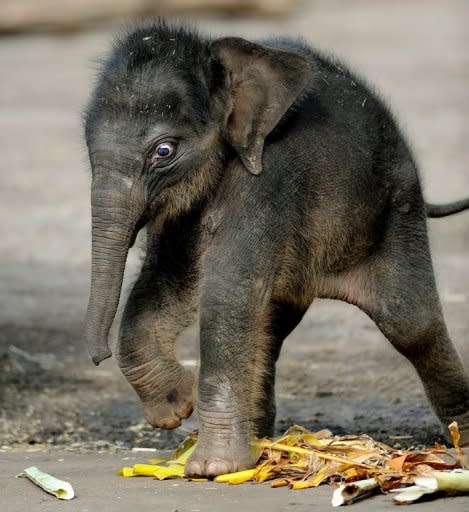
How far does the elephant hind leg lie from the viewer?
6805 millimetres

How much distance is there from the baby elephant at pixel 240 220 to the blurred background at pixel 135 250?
77 cm

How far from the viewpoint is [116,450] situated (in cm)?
717

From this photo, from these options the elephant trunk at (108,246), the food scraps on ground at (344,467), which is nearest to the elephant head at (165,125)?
the elephant trunk at (108,246)

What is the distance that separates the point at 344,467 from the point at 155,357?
108 centimetres

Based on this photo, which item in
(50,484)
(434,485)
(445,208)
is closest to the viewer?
(434,485)

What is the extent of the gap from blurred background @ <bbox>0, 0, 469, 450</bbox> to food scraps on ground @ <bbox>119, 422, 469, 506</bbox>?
126cm

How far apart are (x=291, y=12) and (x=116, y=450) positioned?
2093 cm

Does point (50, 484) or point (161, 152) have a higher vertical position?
point (161, 152)

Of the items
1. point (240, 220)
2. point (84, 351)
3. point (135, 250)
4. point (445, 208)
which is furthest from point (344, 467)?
point (135, 250)

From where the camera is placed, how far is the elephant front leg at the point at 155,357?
649cm

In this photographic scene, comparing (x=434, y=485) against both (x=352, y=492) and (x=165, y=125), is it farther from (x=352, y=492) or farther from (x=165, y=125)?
(x=165, y=125)

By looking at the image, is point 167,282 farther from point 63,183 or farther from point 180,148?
point 63,183

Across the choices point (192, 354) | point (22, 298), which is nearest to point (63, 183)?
point (22, 298)

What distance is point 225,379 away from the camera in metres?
A: 6.05
